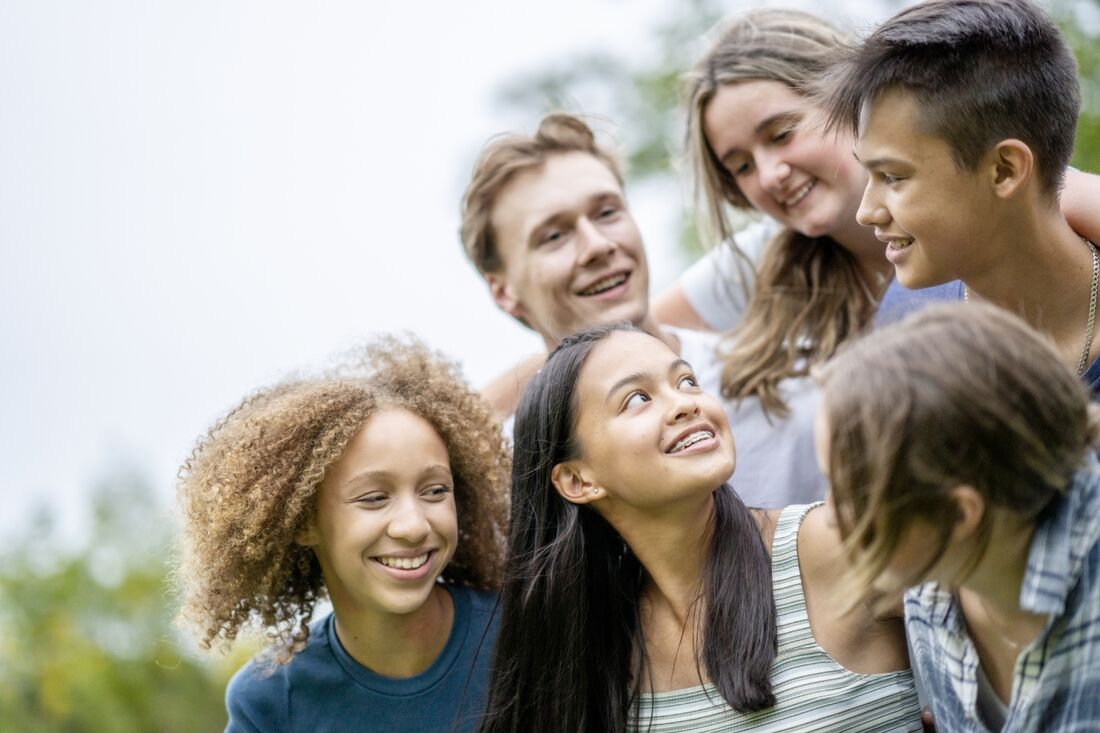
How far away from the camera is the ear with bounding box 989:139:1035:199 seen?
8.36ft

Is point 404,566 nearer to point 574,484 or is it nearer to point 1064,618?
→ point 574,484

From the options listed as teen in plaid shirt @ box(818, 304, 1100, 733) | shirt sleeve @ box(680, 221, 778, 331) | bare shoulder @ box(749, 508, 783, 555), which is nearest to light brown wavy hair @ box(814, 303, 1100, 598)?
teen in plaid shirt @ box(818, 304, 1100, 733)

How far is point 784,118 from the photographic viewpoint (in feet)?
11.9

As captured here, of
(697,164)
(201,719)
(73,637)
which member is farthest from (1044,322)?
(73,637)

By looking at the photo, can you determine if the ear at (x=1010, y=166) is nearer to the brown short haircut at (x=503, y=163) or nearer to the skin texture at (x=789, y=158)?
the skin texture at (x=789, y=158)

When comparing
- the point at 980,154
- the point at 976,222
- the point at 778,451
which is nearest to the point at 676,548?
the point at 778,451

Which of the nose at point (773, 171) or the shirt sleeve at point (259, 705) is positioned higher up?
the nose at point (773, 171)

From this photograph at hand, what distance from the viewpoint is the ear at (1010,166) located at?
8.36 ft

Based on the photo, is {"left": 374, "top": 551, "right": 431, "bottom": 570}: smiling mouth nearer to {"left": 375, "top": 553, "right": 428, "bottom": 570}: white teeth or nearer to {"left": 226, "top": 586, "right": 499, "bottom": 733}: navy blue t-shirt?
{"left": 375, "top": 553, "right": 428, "bottom": 570}: white teeth

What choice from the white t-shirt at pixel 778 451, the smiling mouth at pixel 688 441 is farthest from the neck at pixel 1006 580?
the white t-shirt at pixel 778 451

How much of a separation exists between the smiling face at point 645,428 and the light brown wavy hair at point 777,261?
31.6 inches

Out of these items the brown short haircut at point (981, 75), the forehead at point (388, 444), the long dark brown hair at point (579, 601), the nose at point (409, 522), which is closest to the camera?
the brown short haircut at point (981, 75)

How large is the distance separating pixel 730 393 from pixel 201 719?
197 inches

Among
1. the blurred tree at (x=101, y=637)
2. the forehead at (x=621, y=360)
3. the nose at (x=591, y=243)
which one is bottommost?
the blurred tree at (x=101, y=637)
